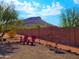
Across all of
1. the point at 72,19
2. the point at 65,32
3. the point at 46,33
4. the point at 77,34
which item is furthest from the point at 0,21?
the point at 72,19

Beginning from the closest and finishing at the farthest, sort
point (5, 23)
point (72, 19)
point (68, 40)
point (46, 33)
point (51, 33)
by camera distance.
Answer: point (68, 40) → point (51, 33) → point (46, 33) → point (5, 23) → point (72, 19)

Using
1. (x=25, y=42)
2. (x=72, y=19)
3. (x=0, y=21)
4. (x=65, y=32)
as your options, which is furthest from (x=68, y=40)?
(x=72, y=19)

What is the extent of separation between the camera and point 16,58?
18344 mm

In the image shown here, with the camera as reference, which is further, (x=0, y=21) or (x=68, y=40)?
(x=0, y=21)

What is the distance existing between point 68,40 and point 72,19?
48237 mm

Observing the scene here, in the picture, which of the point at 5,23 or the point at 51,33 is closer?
the point at 51,33

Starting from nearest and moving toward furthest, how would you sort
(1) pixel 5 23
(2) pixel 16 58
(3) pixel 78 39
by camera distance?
(2) pixel 16 58, (3) pixel 78 39, (1) pixel 5 23

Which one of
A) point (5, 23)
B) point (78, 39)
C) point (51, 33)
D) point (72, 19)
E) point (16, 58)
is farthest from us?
point (72, 19)

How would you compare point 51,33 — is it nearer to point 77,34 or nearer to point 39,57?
point 77,34

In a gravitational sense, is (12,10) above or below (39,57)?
above

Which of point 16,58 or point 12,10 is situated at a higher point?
point 12,10

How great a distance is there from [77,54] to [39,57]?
3626 mm

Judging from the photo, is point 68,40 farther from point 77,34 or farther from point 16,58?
point 16,58

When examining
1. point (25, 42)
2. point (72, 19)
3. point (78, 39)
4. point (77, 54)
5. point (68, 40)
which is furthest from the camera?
point (72, 19)
